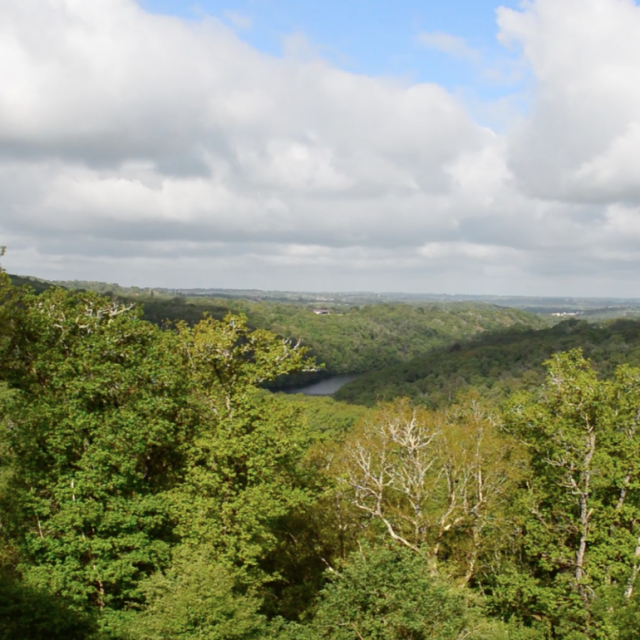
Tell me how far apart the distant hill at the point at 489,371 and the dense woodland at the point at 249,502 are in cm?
11902

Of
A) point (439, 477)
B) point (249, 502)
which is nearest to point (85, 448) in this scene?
point (249, 502)

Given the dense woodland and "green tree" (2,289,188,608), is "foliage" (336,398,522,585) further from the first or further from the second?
"green tree" (2,289,188,608)

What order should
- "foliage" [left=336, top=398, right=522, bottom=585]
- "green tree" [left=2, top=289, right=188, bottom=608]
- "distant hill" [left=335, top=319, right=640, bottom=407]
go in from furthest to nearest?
"distant hill" [left=335, top=319, right=640, bottom=407] → "foliage" [left=336, top=398, right=522, bottom=585] → "green tree" [left=2, top=289, right=188, bottom=608]

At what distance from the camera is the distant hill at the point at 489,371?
150 meters

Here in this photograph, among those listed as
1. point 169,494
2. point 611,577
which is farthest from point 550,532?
point 169,494

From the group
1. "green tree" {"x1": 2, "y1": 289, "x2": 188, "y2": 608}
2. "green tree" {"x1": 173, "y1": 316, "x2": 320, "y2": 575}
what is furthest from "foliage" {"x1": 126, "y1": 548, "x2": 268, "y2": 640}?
"green tree" {"x1": 173, "y1": 316, "x2": 320, "y2": 575}

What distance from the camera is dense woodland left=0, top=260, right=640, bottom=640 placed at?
15.2 metres

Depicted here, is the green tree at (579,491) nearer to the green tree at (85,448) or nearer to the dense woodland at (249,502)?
the dense woodland at (249,502)

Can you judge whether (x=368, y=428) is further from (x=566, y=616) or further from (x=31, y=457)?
(x=31, y=457)

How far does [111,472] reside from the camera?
18.6 metres

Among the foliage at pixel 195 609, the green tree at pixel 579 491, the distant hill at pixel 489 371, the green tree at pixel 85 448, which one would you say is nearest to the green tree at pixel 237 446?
the green tree at pixel 85 448

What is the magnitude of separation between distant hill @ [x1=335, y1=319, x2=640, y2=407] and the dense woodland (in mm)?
119022

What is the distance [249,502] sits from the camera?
19.3 metres

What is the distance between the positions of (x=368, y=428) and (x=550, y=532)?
383 inches
